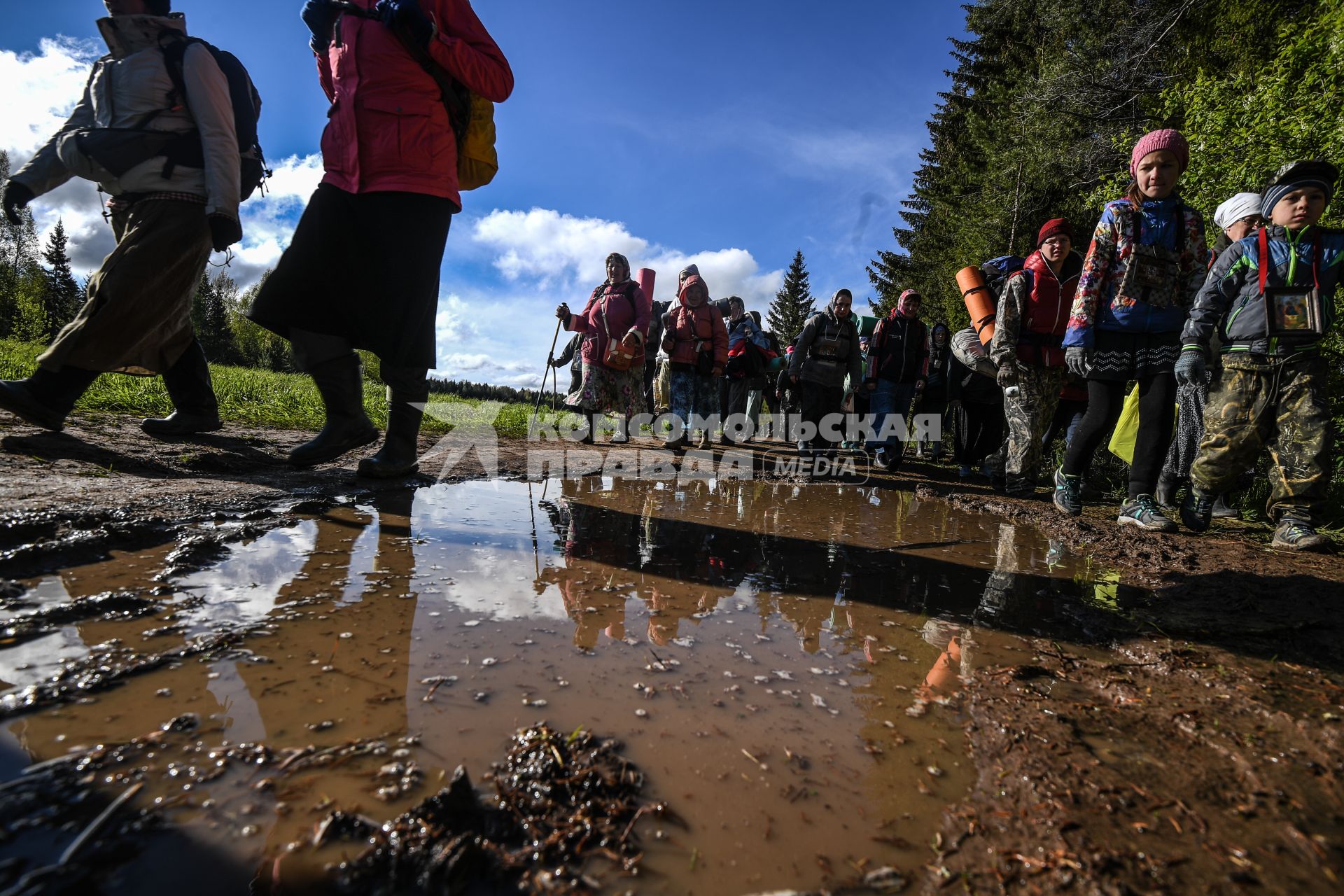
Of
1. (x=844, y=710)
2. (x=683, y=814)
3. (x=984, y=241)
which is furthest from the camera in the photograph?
(x=984, y=241)

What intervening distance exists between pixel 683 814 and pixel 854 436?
24.5 ft

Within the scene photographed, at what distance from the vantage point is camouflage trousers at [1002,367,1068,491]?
427 centimetres

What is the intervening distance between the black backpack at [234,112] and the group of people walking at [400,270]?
0.5 inches

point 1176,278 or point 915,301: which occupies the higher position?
point 915,301

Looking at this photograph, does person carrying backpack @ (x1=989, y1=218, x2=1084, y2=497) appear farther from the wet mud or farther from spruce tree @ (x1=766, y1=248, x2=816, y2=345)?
spruce tree @ (x1=766, y1=248, x2=816, y2=345)

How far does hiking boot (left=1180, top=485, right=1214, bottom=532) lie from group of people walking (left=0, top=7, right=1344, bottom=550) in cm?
1

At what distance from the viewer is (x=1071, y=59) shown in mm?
13016

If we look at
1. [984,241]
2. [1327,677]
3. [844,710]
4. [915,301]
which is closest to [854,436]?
[915,301]

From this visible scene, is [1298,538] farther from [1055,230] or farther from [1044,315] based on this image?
[1055,230]

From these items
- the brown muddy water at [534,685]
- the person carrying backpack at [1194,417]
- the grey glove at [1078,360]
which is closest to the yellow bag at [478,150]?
the brown muddy water at [534,685]

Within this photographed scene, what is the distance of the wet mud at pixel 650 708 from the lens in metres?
0.80

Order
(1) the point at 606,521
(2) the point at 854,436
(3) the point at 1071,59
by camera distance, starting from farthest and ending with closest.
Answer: (3) the point at 1071,59, (2) the point at 854,436, (1) the point at 606,521

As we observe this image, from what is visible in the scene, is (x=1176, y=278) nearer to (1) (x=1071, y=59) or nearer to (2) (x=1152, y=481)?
(2) (x=1152, y=481)

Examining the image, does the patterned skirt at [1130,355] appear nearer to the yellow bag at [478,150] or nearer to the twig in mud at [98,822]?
the yellow bag at [478,150]
